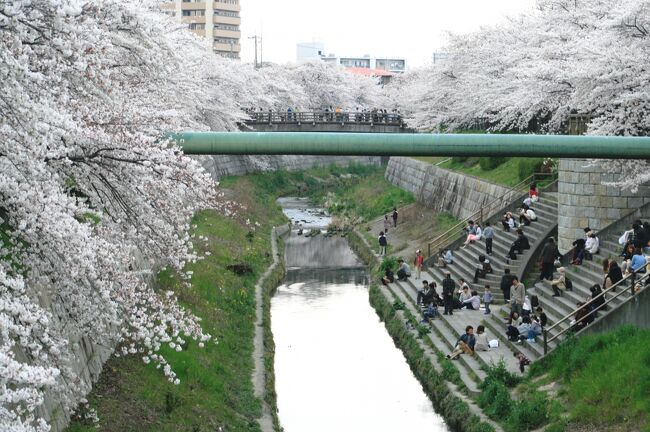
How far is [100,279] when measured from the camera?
906 cm

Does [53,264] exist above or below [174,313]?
above

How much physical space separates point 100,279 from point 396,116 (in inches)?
2313

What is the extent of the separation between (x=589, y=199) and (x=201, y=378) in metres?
10.8

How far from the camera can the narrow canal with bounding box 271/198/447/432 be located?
19.0 meters

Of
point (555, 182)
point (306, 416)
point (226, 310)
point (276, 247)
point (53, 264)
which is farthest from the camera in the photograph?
point (276, 247)

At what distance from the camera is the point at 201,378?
56.2ft

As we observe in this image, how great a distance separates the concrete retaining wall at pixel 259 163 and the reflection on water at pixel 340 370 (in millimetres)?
17106

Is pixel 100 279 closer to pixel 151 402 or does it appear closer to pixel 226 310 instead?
pixel 151 402

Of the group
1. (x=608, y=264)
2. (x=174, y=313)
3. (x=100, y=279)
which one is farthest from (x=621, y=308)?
(x=100, y=279)

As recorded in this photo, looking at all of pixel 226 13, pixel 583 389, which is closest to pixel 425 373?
pixel 583 389

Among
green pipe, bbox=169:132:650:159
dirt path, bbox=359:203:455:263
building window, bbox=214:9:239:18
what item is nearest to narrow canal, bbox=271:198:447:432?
dirt path, bbox=359:203:455:263

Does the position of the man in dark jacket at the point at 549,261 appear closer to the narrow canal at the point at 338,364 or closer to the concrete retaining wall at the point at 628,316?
the narrow canal at the point at 338,364

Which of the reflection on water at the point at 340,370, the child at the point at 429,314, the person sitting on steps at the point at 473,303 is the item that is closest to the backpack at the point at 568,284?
the person sitting on steps at the point at 473,303

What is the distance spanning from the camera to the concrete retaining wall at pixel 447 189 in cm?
3503
